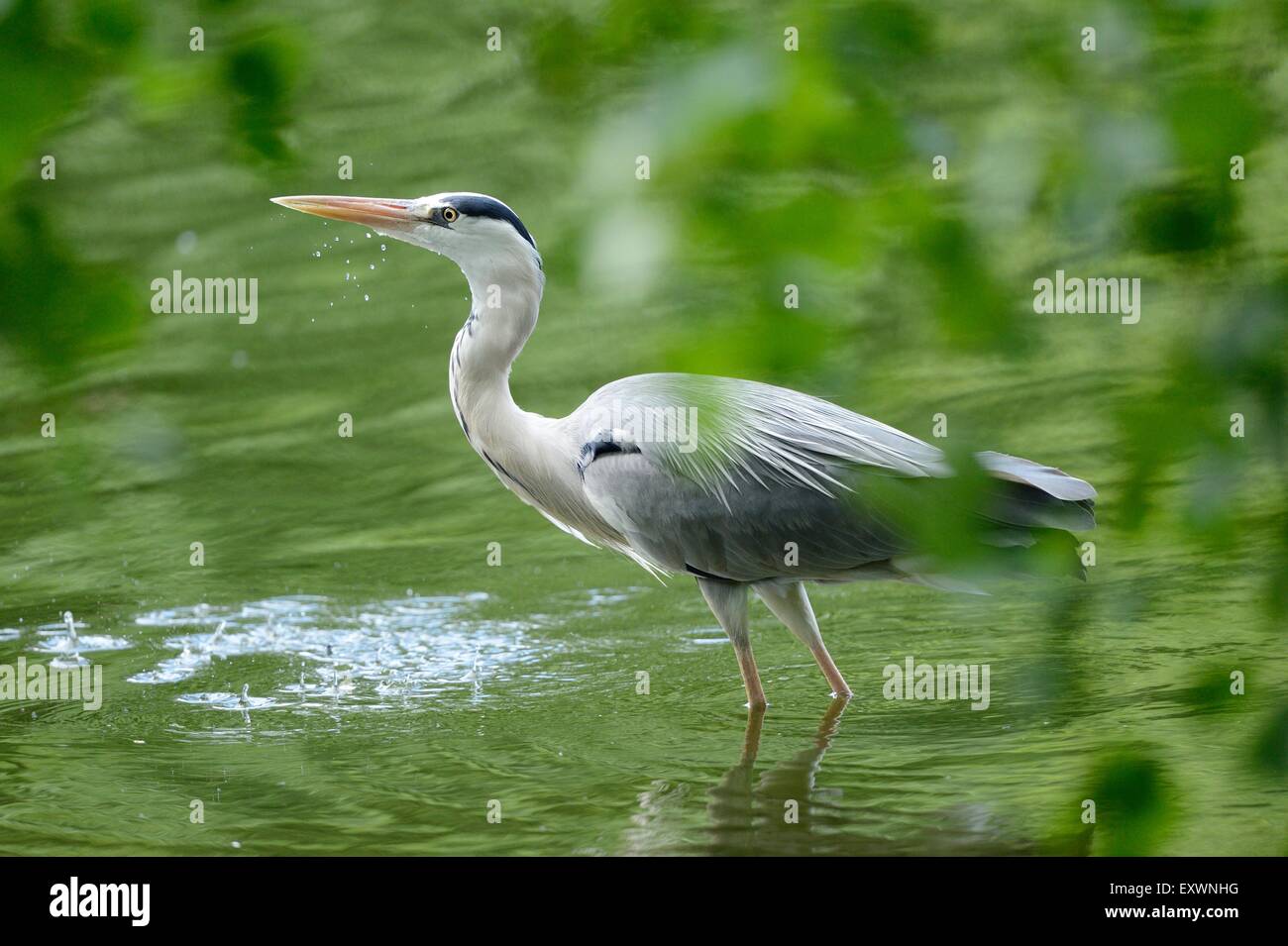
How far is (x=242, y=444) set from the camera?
9516mm

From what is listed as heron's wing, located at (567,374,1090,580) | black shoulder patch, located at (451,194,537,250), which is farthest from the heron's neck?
heron's wing, located at (567,374,1090,580)

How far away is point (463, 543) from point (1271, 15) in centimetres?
705

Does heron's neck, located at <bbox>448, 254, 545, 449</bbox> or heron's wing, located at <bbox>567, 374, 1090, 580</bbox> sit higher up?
heron's neck, located at <bbox>448, 254, 545, 449</bbox>

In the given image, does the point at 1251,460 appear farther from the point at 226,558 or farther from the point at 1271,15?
the point at 226,558

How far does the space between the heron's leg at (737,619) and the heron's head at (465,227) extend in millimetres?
1361

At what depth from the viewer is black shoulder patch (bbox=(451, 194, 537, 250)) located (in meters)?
5.68

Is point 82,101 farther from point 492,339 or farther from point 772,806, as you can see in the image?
point 492,339

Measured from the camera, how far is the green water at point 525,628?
5.34 feet

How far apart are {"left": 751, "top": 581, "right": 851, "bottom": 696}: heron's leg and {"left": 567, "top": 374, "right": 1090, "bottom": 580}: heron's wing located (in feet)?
0.32

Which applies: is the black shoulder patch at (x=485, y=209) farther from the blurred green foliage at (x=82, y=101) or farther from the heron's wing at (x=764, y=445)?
the blurred green foliage at (x=82, y=101)

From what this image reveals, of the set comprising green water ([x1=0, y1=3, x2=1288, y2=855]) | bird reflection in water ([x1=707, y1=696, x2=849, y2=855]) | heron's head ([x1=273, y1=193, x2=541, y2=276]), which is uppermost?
A: heron's head ([x1=273, y1=193, x2=541, y2=276])

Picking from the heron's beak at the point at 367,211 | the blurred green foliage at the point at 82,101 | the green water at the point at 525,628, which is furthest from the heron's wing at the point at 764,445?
the blurred green foliage at the point at 82,101

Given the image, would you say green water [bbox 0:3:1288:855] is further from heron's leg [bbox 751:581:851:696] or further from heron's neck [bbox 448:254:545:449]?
heron's neck [bbox 448:254:545:449]

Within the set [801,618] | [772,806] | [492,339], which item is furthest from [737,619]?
[492,339]
